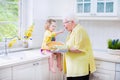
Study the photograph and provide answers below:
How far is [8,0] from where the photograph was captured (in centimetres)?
343

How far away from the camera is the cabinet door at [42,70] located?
2.98 m

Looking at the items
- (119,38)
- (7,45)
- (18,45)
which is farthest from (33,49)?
(119,38)

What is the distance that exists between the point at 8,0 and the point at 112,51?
1.93m

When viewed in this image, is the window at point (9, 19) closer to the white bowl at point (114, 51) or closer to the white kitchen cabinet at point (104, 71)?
the white kitchen cabinet at point (104, 71)

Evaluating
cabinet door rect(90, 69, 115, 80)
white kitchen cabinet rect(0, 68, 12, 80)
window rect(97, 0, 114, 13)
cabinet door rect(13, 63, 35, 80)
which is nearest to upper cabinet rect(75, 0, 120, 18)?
window rect(97, 0, 114, 13)

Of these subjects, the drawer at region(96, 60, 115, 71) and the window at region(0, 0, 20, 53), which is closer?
the drawer at region(96, 60, 115, 71)

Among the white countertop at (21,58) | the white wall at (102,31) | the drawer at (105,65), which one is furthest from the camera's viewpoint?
the white wall at (102,31)

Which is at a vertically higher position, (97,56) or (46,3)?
(46,3)

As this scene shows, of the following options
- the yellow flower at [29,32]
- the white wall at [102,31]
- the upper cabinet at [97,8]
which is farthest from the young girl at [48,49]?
the white wall at [102,31]

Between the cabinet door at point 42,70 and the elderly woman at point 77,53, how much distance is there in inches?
17.5

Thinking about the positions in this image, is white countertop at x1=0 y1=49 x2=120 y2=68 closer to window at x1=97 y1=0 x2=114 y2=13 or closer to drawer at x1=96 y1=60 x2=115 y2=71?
drawer at x1=96 y1=60 x2=115 y2=71

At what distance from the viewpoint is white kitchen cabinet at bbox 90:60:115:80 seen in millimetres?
2928

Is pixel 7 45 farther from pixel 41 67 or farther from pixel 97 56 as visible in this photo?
pixel 97 56

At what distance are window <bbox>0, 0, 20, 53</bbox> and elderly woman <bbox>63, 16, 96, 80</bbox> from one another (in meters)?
1.17
